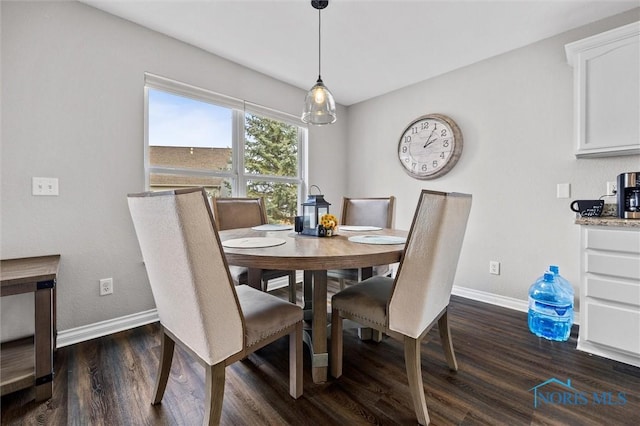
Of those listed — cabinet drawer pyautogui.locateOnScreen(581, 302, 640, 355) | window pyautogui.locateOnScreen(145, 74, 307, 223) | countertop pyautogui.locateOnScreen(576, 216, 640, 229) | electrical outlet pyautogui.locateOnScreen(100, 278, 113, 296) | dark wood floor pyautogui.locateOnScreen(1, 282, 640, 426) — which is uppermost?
window pyautogui.locateOnScreen(145, 74, 307, 223)

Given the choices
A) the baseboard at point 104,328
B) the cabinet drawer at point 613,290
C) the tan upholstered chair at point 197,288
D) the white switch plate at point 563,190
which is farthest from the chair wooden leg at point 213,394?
the white switch plate at point 563,190

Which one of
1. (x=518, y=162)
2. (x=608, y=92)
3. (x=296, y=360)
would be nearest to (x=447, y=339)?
(x=296, y=360)

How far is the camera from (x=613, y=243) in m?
1.60

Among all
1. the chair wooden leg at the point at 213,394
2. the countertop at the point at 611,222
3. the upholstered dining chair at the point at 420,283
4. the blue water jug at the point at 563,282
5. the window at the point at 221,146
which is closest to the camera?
the chair wooden leg at the point at 213,394

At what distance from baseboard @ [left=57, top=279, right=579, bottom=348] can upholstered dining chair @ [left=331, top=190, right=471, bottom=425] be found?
5.18 ft

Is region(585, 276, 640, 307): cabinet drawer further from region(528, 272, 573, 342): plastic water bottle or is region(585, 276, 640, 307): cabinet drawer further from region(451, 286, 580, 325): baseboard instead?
region(451, 286, 580, 325): baseboard

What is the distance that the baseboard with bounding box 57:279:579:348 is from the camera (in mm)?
1791

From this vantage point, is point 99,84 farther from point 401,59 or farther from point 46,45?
point 401,59

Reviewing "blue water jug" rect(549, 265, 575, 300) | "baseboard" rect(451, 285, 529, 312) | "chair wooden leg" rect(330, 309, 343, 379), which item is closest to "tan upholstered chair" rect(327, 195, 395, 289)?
"chair wooden leg" rect(330, 309, 343, 379)

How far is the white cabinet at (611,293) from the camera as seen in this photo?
1.53 m

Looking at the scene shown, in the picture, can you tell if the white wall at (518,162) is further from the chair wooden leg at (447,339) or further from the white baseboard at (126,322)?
the chair wooden leg at (447,339)

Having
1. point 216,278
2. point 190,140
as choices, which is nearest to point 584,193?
point 216,278

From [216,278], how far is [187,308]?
0.16m

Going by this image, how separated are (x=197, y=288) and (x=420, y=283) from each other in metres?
0.86
